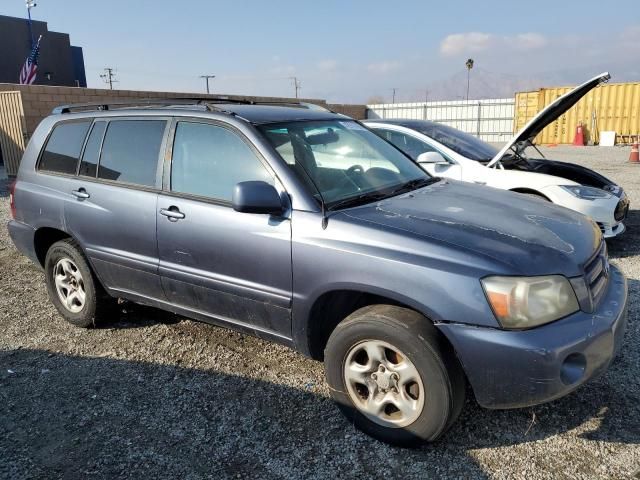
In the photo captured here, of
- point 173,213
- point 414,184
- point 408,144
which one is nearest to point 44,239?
point 173,213

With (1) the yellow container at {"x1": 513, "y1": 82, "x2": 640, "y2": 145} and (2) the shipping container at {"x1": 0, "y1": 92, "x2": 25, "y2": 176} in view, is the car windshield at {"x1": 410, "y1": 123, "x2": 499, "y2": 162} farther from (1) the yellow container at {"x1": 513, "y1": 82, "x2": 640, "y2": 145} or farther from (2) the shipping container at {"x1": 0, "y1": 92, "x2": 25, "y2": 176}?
(1) the yellow container at {"x1": 513, "y1": 82, "x2": 640, "y2": 145}

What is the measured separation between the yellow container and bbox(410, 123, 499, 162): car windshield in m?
19.2

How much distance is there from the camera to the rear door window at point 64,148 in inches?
162

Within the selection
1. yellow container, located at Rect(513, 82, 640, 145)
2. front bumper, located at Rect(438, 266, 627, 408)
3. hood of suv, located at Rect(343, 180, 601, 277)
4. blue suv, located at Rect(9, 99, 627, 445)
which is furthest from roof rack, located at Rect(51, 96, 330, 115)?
yellow container, located at Rect(513, 82, 640, 145)

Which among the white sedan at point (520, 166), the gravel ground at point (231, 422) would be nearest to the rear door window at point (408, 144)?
the white sedan at point (520, 166)

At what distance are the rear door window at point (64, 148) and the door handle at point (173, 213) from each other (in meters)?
1.23

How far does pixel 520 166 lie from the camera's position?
6.36 metres

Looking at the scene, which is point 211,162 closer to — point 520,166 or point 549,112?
point 549,112

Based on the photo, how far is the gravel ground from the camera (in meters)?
2.54

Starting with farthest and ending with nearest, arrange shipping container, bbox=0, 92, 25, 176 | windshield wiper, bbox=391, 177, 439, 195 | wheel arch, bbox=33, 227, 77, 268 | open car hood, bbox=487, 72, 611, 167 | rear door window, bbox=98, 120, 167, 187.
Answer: shipping container, bbox=0, 92, 25, 176, open car hood, bbox=487, 72, 611, 167, wheel arch, bbox=33, 227, 77, 268, rear door window, bbox=98, 120, 167, 187, windshield wiper, bbox=391, 177, 439, 195

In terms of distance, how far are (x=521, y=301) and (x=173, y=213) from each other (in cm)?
217

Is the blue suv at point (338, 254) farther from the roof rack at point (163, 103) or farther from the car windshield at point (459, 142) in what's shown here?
the car windshield at point (459, 142)

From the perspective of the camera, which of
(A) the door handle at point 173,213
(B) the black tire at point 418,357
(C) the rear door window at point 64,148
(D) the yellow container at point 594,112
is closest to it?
(B) the black tire at point 418,357

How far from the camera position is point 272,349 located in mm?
3795
